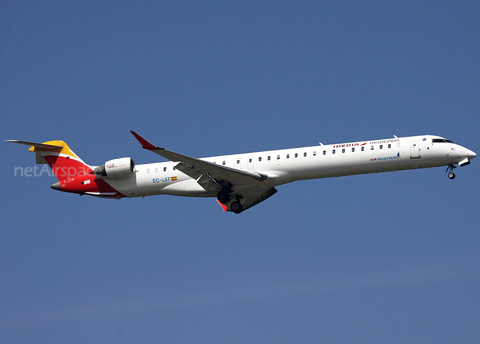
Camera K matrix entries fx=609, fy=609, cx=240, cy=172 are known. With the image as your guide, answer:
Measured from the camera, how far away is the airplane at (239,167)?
2791 centimetres

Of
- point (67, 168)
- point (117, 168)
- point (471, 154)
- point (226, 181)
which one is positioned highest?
point (67, 168)

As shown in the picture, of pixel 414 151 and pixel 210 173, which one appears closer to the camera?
pixel 414 151

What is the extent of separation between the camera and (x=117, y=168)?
3039 centimetres

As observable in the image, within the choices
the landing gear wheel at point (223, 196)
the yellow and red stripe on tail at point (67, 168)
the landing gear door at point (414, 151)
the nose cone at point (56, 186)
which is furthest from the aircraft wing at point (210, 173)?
the nose cone at point (56, 186)

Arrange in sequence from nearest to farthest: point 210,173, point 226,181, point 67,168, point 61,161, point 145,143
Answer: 1. point 145,143
2. point 210,173
3. point 226,181
4. point 67,168
5. point 61,161

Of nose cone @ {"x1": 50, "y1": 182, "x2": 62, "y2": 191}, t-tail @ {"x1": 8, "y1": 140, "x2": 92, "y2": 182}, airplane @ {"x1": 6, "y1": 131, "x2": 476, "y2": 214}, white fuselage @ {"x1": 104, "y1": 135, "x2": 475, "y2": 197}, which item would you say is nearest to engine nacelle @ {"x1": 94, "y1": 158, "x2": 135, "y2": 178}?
airplane @ {"x1": 6, "y1": 131, "x2": 476, "y2": 214}

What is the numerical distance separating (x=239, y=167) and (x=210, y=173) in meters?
1.78

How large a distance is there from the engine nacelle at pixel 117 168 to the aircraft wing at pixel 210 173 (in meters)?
3.35

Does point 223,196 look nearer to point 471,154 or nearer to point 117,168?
point 117,168

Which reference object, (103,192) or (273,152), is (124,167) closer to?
(103,192)

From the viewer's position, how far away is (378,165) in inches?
1105

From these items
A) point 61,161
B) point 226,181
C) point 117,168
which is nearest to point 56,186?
point 61,161

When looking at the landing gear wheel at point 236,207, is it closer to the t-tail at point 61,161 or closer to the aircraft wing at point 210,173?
the aircraft wing at point 210,173

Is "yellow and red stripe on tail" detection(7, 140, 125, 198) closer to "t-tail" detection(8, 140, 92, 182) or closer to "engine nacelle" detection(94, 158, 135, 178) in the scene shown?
"t-tail" detection(8, 140, 92, 182)
